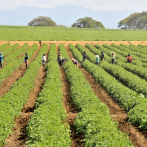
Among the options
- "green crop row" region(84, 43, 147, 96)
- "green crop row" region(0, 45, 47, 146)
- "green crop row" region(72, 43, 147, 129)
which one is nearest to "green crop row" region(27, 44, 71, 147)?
"green crop row" region(0, 45, 47, 146)

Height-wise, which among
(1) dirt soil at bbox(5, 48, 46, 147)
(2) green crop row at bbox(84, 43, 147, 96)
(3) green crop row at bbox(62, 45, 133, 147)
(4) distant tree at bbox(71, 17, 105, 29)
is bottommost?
(1) dirt soil at bbox(5, 48, 46, 147)

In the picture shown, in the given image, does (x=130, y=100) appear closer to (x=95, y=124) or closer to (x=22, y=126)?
(x=95, y=124)

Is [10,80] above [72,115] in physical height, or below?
above

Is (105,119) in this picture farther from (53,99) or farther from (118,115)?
(53,99)

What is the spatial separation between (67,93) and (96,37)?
155 feet

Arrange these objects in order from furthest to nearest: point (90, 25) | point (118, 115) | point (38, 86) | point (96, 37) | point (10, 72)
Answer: point (90, 25) < point (96, 37) < point (10, 72) < point (38, 86) < point (118, 115)

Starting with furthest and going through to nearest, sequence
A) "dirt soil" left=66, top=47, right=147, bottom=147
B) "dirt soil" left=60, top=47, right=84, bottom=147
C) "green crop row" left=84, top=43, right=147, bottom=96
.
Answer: "green crop row" left=84, top=43, right=147, bottom=96 < "dirt soil" left=60, top=47, right=84, bottom=147 < "dirt soil" left=66, top=47, right=147, bottom=147

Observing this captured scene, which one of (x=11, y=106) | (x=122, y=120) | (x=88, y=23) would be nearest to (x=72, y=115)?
(x=122, y=120)

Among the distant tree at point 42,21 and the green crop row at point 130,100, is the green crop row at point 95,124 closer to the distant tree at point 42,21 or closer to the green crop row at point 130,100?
the green crop row at point 130,100

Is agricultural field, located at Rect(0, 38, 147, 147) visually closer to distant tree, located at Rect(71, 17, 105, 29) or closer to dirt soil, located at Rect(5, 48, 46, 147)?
dirt soil, located at Rect(5, 48, 46, 147)

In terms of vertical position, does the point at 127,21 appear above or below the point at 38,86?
above

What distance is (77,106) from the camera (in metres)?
11.6

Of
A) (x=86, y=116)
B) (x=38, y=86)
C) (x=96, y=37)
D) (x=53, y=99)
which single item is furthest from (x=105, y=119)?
(x=96, y=37)

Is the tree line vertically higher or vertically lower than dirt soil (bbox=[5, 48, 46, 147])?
higher
